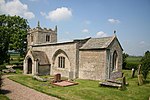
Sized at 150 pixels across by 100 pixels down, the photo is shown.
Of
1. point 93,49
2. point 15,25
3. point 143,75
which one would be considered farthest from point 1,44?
point 143,75

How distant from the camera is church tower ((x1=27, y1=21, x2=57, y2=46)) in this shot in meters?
36.7

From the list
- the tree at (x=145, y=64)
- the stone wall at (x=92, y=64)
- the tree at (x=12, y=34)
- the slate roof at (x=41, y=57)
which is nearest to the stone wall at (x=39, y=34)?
the tree at (x=12, y=34)

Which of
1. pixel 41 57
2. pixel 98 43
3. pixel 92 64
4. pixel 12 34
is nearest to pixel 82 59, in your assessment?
pixel 92 64

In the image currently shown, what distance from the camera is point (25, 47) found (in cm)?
3872

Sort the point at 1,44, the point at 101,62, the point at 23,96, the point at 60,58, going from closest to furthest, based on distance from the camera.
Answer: the point at 23,96
the point at 101,62
the point at 60,58
the point at 1,44

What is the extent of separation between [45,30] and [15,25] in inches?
292

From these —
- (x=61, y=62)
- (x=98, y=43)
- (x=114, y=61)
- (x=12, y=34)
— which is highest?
(x=12, y=34)

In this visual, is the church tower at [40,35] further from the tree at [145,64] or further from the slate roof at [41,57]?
the tree at [145,64]

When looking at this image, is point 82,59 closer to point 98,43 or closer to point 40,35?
point 98,43

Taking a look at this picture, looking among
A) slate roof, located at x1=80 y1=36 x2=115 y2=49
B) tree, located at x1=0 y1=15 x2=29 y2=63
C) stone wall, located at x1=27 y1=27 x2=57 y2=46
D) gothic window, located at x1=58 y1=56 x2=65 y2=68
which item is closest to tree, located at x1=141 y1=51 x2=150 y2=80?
slate roof, located at x1=80 y1=36 x2=115 y2=49

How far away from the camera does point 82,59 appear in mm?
24109

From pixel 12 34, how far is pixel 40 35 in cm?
653

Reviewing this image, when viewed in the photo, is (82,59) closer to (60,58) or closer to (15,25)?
(60,58)

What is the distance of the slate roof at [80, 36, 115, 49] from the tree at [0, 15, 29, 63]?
18.6m
